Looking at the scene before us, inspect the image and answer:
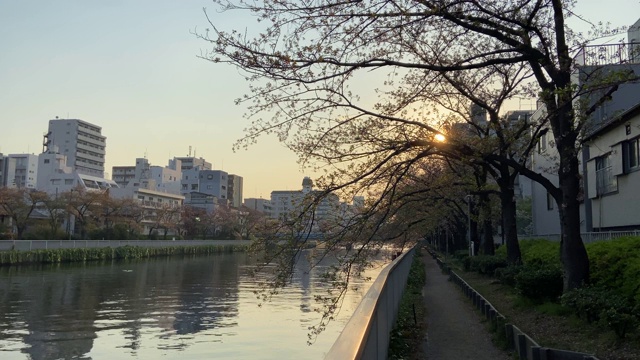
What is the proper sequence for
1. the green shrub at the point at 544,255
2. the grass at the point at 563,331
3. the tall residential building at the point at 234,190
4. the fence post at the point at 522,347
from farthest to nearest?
the tall residential building at the point at 234,190 < the green shrub at the point at 544,255 < the fence post at the point at 522,347 < the grass at the point at 563,331

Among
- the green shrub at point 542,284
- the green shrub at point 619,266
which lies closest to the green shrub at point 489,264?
the green shrub at point 542,284

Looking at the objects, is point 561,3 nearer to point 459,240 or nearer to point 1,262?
point 459,240

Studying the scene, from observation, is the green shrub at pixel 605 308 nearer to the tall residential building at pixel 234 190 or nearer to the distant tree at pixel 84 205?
the distant tree at pixel 84 205

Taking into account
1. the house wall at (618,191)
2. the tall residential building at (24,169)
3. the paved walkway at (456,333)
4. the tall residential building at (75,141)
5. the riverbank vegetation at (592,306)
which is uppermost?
the tall residential building at (75,141)

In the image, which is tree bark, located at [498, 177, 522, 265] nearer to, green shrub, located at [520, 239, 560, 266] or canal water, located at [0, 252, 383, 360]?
green shrub, located at [520, 239, 560, 266]

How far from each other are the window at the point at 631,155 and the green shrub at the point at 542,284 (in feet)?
26.5

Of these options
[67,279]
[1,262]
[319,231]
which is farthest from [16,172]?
[319,231]

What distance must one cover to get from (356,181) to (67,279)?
29299 millimetres

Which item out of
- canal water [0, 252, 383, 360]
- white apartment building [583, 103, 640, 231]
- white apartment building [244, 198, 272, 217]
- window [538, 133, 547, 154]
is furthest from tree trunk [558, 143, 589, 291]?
white apartment building [244, 198, 272, 217]

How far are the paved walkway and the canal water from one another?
3.21 metres

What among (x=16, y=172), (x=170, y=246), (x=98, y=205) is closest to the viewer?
(x=98, y=205)

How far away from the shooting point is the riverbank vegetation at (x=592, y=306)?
310 inches

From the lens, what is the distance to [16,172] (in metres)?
103

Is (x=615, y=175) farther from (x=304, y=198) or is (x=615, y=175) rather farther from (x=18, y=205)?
(x=18, y=205)
